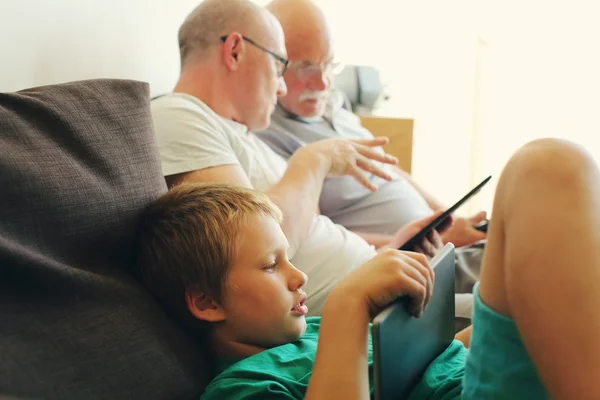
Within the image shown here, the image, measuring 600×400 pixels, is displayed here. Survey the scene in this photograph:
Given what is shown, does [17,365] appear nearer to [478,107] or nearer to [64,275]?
[64,275]

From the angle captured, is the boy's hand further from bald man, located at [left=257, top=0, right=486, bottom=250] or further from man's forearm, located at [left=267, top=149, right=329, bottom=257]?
bald man, located at [left=257, top=0, right=486, bottom=250]

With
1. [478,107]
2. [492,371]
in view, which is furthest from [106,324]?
[478,107]

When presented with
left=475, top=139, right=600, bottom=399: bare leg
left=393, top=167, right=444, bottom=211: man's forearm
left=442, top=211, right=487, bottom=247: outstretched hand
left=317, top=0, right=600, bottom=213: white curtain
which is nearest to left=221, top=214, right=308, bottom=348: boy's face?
left=475, top=139, right=600, bottom=399: bare leg

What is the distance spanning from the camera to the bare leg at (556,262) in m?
0.63

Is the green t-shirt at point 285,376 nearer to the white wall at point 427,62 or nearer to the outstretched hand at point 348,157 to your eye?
the outstretched hand at point 348,157

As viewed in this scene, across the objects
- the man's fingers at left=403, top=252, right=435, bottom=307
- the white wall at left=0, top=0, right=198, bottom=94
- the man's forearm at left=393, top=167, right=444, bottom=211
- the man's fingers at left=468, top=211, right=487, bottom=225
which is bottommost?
the man's forearm at left=393, top=167, right=444, bottom=211

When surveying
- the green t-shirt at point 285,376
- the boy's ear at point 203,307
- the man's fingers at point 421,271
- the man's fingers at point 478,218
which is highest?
the man's fingers at point 421,271

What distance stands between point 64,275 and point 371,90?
2.18 metres

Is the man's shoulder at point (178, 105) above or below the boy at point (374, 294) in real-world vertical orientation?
above

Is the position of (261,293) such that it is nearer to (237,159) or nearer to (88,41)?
(237,159)

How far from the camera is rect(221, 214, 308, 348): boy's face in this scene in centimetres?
89

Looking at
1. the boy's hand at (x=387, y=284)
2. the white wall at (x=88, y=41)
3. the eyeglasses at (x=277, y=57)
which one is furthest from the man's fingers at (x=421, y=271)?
the eyeglasses at (x=277, y=57)

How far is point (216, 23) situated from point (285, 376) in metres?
1.01

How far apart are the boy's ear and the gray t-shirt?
1072 mm
